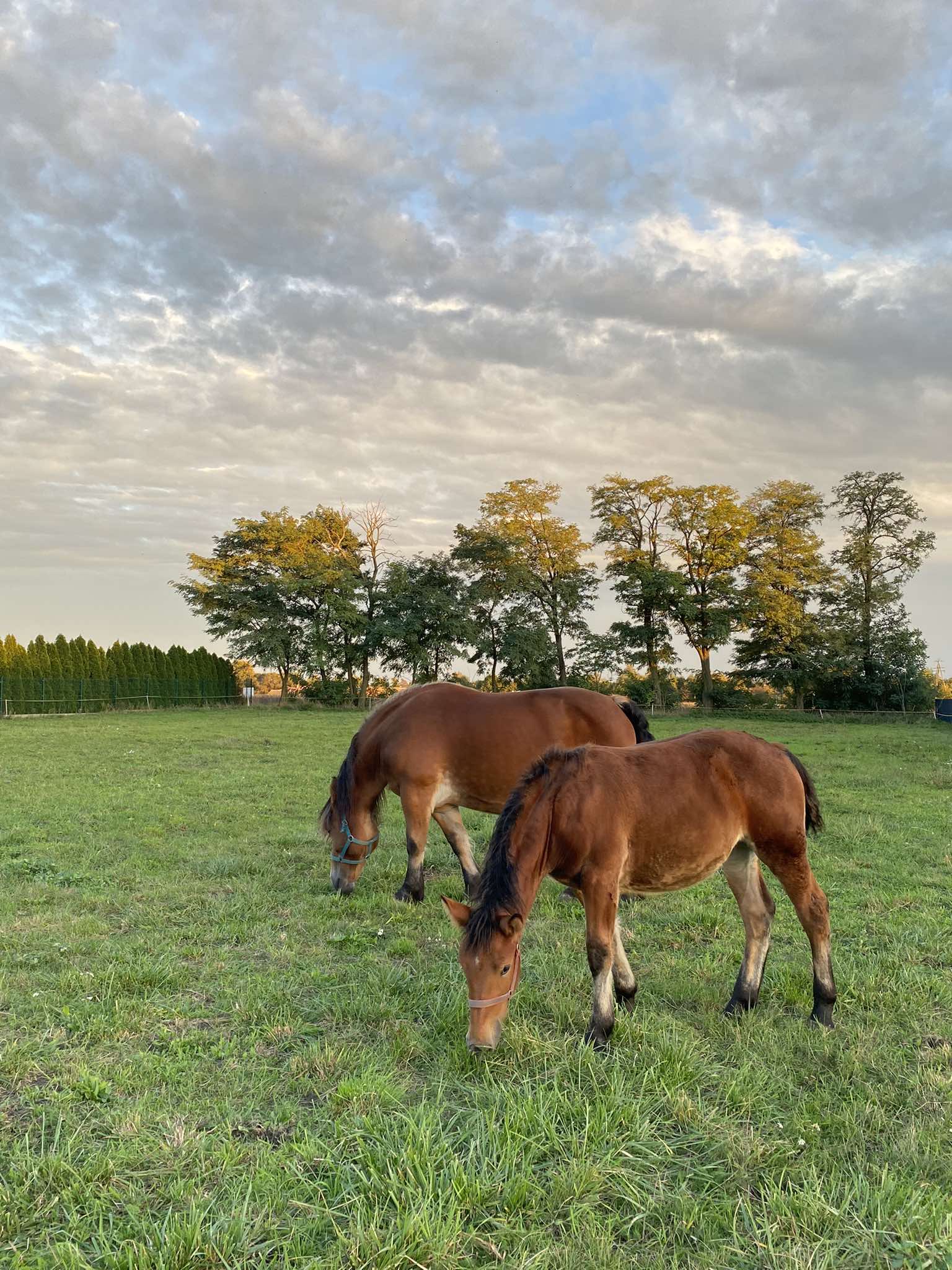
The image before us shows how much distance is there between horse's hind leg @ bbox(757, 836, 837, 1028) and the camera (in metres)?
4.17

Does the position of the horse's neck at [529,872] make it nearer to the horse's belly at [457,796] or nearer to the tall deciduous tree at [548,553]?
the horse's belly at [457,796]

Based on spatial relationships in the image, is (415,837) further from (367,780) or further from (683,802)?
(683,802)

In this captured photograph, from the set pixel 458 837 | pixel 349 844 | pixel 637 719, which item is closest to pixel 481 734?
pixel 458 837

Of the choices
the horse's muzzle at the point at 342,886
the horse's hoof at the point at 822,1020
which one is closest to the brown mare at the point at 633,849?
the horse's hoof at the point at 822,1020

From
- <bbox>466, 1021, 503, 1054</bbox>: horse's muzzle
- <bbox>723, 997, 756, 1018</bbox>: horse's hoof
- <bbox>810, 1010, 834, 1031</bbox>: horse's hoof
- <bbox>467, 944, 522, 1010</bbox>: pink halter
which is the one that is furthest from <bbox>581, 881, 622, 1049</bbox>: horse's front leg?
<bbox>810, 1010, 834, 1031</bbox>: horse's hoof

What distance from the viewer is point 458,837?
7.03m

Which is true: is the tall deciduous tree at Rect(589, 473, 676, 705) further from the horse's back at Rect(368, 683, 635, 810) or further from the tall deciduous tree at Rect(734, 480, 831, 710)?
the horse's back at Rect(368, 683, 635, 810)

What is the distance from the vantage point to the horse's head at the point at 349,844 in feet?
22.3

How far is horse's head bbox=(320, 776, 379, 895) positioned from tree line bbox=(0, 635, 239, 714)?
35.5 meters

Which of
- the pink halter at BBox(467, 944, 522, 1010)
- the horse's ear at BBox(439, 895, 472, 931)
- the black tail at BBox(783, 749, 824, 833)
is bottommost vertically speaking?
the pink halter at BBox(467, 944, 522, 1010)

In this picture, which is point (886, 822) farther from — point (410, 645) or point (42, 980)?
point (410, 645)

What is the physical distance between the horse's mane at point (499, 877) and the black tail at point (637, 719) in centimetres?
369

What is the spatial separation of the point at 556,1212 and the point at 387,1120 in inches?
31.1

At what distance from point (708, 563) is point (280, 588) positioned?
25626 millimetres
